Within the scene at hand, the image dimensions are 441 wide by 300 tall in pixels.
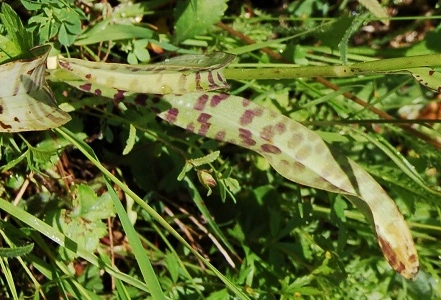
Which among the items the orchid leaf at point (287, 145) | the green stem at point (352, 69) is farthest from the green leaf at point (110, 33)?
the green stem at point (352, 69)

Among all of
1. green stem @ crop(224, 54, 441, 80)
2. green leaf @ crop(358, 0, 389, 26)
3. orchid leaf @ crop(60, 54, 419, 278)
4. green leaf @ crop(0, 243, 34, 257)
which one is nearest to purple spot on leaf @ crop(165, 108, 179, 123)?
orchid leaf @ crop(60, 54, 419, 278)

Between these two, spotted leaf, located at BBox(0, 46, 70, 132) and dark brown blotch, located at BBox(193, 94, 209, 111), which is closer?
spotted leaf, located at BBox(0, 46, 70, 132)

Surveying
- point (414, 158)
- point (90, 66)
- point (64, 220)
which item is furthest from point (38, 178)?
point (414, 158)

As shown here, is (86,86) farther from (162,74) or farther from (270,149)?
(270,149)

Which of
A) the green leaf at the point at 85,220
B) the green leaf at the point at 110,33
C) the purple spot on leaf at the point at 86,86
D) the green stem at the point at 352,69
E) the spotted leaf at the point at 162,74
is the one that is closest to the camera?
the green stem at the point at 352,69

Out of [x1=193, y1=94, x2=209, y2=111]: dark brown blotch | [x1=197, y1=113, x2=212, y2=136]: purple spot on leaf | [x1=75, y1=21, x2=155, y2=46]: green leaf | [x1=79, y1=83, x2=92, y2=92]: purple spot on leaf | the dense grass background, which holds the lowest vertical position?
the dense grass background

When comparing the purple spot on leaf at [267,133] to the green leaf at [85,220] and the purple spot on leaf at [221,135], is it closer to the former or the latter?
the purple spot on leaf at [221,135]

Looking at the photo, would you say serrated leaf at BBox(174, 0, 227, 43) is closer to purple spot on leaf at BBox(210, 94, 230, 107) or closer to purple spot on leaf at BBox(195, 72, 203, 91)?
purple spot on leaf at BBox(210, 94, 230, 107)
